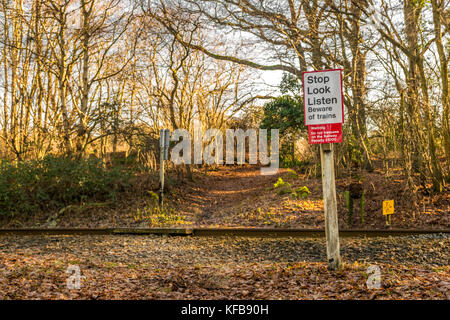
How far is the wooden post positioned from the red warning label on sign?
143 millimetres

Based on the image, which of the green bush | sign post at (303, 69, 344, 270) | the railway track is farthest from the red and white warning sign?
the green bush

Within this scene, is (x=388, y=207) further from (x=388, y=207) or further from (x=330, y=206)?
(x=330, y=206)

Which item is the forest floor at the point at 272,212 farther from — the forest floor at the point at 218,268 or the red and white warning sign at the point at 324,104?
the red and white warning sign at the point at 324,104

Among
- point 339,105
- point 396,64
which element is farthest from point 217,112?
point 339,105

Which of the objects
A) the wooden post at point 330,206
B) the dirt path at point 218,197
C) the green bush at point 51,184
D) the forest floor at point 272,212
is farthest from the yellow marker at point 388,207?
the green bush at point 51,184

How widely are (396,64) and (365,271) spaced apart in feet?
26.0

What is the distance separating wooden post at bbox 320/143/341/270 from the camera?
16.4ft

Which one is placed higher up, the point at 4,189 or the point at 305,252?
the point at 4,189

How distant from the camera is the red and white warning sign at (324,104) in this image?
190 inches

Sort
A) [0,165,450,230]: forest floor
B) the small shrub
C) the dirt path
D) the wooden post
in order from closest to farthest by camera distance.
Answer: the wooden post → [0,165,450,230]: forest floor → the small shrub → the dirt path

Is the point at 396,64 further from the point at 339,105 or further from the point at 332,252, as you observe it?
the point at 332,252

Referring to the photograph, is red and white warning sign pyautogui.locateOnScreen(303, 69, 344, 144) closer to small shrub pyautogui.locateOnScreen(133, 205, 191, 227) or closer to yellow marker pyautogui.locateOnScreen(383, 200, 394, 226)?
yellow marker pyautogui.locateOnScreen(383, 200, 394, 226)

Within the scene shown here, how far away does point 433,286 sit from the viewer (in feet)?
13.5
